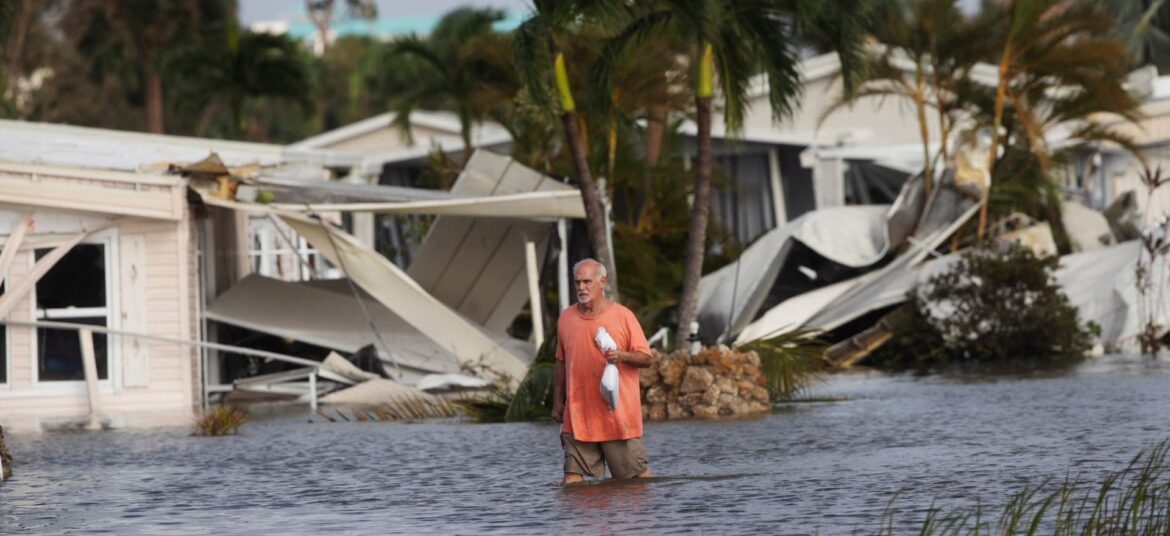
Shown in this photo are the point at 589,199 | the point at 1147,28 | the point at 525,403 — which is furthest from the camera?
the point at 1147,28

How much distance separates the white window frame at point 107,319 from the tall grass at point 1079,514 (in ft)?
43.7

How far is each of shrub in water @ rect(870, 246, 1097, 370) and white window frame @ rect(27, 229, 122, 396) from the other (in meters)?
10.3

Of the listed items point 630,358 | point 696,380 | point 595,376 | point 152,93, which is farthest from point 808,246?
point 152,93

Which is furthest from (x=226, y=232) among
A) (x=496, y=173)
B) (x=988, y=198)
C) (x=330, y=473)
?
(x=330, y=473)

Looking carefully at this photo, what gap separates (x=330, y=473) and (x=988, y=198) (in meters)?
17.3

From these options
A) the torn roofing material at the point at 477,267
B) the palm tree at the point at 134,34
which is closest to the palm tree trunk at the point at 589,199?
the torn roofing material at the point at 477,267

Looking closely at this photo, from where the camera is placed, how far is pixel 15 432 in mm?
19625

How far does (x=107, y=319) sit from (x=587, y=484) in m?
11.3

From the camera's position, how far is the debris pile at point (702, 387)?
1869 cm

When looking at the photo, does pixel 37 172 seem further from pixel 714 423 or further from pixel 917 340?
pixel 917 340

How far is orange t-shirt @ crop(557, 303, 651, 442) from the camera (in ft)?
37.2

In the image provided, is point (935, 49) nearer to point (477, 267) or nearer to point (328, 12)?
point (477, 267)

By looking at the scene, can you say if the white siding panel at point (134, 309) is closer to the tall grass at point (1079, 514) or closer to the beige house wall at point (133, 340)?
the beige house wall at point (133, 340)

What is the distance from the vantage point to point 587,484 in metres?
12.1
